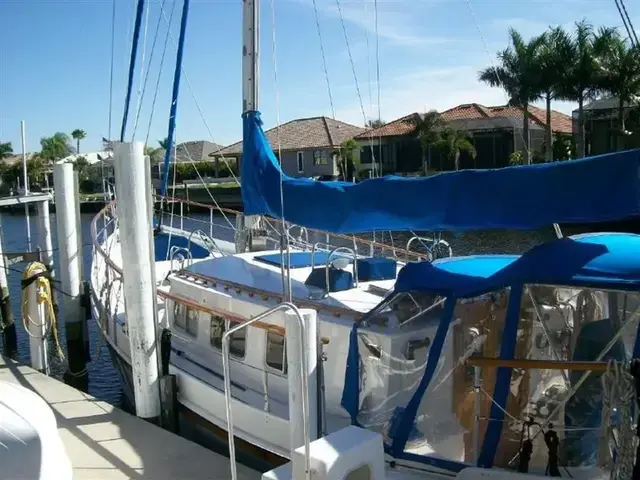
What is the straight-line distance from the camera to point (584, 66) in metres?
38.5

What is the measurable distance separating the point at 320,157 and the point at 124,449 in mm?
46719

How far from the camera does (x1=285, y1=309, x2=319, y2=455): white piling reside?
183 inches

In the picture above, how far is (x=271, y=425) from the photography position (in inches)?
254

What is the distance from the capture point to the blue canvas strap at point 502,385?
4.65 m

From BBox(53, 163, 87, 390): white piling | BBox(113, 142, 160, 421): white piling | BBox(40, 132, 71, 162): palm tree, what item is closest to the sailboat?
BBox(113, 142, 160, 421): white piling

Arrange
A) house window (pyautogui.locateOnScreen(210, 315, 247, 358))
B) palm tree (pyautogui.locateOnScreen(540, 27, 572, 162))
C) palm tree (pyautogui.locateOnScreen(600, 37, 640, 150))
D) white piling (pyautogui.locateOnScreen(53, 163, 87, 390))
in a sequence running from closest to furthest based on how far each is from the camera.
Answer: house window (pyautogui.locateOnScreen(210, 315, 247, 358)) → white piling (pyautogui.locateOnScreen(53, 163, 87, 390)) → palm tree (pyautogui.locateOnScreen(600, 37, 640, 150)) → palm tree (pyautogui.locateOnScreen(540, 27, 572, 162))

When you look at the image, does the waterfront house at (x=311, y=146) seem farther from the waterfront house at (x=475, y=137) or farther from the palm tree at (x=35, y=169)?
the palm tree at (x=35, y=169)

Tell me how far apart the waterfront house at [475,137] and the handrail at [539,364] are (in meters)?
37.6

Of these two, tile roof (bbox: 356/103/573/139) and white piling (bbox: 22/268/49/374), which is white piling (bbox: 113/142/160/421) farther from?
tile roof (bbox: 356/103/573/139)

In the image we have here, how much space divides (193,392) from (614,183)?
4.96 m

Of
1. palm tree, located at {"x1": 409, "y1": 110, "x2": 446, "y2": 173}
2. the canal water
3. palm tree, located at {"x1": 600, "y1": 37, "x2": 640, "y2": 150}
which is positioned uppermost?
palm tree, located at {"x1": 600, "y1": 37, "x2": 640, "y2": 150}

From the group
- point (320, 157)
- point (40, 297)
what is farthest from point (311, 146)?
point (40, 297)

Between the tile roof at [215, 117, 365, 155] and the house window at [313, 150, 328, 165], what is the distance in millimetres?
478

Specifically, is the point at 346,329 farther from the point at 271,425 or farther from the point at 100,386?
the point at 100,386
